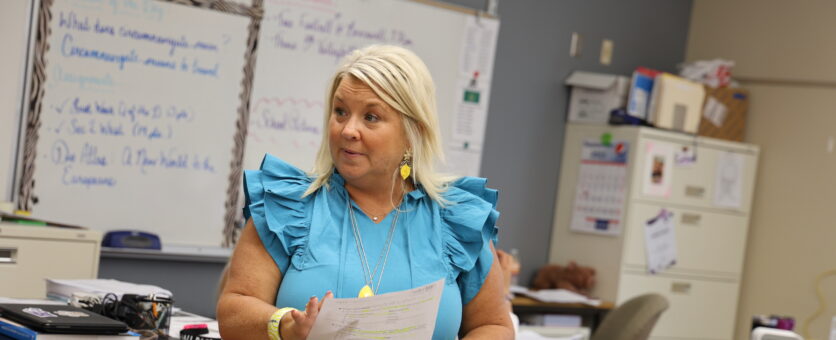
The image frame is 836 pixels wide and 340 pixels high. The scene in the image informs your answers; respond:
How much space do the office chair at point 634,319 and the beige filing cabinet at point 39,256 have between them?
199cm

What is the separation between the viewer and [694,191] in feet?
17.5

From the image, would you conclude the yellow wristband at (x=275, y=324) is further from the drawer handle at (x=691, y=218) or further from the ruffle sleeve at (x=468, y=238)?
the drawer handle at (x=691, y=218)

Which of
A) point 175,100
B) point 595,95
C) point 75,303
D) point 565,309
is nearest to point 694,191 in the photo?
point 595,95

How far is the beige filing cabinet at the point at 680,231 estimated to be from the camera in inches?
202

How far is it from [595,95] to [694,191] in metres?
0.71

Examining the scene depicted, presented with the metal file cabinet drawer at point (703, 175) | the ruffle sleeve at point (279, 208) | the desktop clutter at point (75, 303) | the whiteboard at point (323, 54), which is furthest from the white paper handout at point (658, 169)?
the ruffle sleeve at point (279, 208)

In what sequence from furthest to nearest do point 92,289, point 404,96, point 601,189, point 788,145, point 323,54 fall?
1. point 788,145
2. point 601,189
3. point 323,54
4. point 92,289
5. point 404,96

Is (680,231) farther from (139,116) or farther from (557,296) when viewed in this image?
(139,116)

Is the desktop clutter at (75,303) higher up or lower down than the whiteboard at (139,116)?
lower down

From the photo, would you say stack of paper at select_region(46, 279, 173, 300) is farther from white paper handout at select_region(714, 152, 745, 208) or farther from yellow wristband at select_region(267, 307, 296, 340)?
white paper handout at select_region(714, 152, 745, 208)

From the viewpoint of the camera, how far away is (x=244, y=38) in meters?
4.23

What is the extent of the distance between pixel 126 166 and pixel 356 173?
240 centimetres

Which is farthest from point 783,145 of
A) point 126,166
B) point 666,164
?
point 126,166

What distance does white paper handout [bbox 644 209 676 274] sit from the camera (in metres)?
5.20
